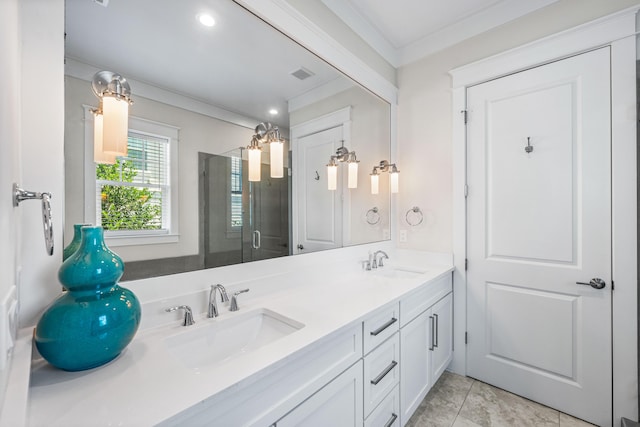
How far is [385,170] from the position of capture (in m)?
2.33

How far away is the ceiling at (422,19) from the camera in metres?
1.92

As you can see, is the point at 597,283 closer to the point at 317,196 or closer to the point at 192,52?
the point at 317,196

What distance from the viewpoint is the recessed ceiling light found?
3.94 ft

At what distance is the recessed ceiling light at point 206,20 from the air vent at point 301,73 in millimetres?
528

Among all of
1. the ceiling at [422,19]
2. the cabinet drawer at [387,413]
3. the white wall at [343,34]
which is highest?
the ceiling at [422,19]

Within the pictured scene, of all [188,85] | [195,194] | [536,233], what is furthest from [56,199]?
[536,233]

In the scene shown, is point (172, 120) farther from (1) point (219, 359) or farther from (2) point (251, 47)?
(1) point (219, 359)

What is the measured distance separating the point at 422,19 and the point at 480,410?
2.78m

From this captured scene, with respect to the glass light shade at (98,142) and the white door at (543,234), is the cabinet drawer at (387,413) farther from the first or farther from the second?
the glass light shade at (98,142)

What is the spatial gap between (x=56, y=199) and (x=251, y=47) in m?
1.10

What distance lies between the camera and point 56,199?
87 cm

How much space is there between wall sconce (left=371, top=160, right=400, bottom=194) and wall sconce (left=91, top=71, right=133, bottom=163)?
5.73ft

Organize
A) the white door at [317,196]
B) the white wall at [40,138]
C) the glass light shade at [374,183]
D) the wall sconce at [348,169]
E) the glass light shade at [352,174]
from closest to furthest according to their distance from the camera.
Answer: the white wall at [40,138]
the white door at [317,196]
the wall sconce at [348,169]
the glass light shade at [352,174]
the glass light shade at [374,183]

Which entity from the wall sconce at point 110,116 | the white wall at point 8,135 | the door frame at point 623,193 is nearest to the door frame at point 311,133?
the wall sconce at point 110,116
